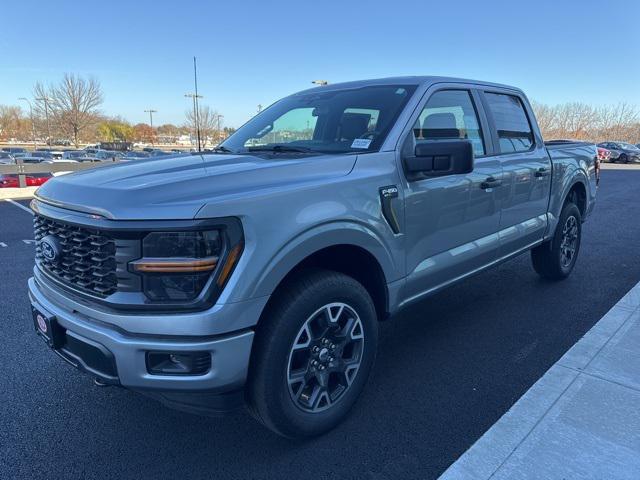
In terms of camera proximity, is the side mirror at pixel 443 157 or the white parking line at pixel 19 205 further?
the white parking line at pixel 19 205

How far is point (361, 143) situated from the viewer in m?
2.86

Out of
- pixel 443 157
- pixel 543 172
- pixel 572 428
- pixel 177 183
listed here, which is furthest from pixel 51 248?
pixel 543 172

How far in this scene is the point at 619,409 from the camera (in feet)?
8.92

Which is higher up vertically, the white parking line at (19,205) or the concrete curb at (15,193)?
the concrete curb at (15,193)

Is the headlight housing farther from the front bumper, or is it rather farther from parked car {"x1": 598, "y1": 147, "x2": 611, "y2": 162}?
parked car {"x1": 598, "y1": 147, "x2": 611, "y2": 162}

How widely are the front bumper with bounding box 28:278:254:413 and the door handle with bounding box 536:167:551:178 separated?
331 centimetres

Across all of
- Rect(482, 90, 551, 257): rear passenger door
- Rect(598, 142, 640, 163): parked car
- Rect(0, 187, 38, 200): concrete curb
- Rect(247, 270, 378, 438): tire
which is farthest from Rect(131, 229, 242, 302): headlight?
Rect(598, 142, 640, 163): parked car

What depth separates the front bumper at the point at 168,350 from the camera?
1967 millimetres

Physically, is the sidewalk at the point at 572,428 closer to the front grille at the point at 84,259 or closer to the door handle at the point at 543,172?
the door handle at the point at 543,172

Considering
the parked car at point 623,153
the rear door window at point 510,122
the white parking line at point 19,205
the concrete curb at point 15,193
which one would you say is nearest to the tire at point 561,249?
the rear door window at point 510,122

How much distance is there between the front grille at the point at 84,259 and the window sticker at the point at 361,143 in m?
1.51

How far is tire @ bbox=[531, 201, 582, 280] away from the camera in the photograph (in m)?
4.91

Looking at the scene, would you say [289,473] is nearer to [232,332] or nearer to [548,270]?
[232,332]

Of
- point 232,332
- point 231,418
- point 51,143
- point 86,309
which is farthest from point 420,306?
point 51,143
